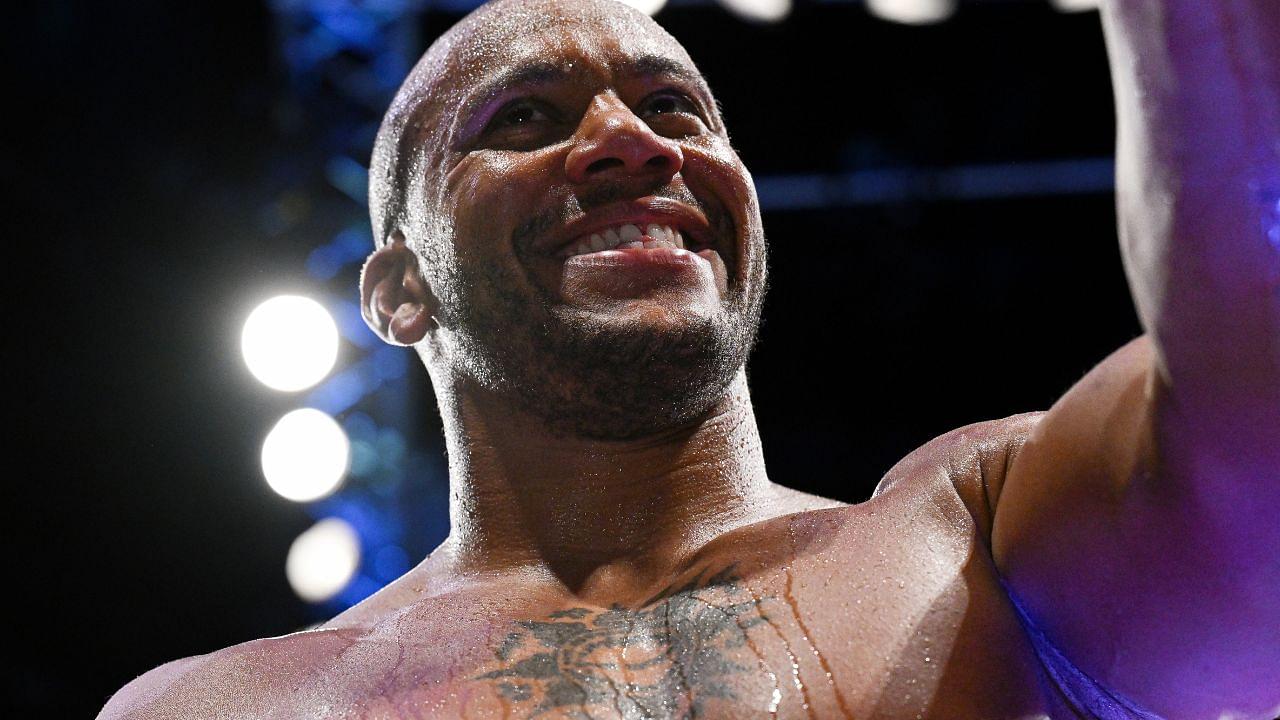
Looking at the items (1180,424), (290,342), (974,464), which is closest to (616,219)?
(974,464)

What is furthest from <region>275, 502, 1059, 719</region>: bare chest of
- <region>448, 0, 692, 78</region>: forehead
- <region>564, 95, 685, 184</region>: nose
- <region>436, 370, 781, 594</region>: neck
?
<region>448, 0, 692, 78</region>: forehead

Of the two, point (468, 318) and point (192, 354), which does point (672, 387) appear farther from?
point (192, 354)

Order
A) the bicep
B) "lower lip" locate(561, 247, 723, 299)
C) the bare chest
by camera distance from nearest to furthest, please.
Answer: the bicep
the bare chest
"lower lip" locate(561, 247, 723, 299)

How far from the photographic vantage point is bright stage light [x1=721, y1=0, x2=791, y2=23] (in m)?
4.62

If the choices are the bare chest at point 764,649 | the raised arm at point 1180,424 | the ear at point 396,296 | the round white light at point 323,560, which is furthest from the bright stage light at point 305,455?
the raised arm at point 1180,424

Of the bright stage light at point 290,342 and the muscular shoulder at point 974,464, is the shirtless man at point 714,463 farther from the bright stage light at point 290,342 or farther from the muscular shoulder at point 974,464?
the bright stage light at point 290,342

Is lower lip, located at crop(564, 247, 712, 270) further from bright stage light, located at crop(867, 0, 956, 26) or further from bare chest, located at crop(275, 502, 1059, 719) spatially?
bright stage light, located at crop(867, 0, 956, 26)

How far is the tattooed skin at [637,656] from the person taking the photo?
157cm

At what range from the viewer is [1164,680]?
1.49m

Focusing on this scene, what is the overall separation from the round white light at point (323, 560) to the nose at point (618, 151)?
2521 mm

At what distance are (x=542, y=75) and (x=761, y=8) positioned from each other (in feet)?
8.56

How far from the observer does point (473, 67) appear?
231 centimetres

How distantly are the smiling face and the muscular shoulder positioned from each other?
0.38 m

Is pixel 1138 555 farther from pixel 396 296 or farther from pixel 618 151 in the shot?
pixel 396 296
